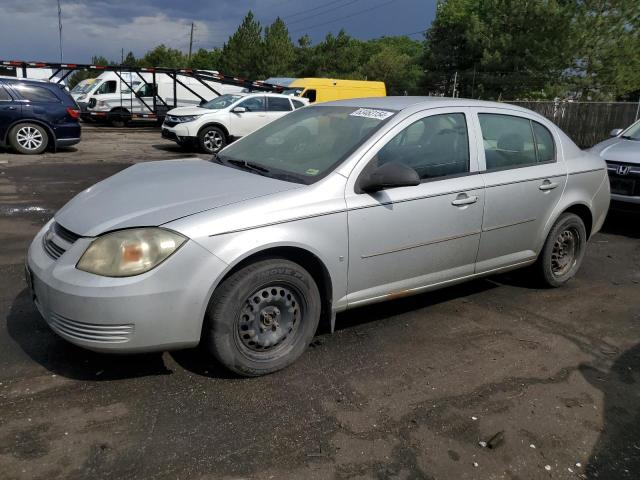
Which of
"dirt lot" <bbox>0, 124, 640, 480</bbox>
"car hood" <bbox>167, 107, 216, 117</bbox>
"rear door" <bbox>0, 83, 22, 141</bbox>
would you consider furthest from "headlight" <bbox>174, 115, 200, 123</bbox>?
"dirt lot" <bbox>0, 124, 640, 480</bbox>

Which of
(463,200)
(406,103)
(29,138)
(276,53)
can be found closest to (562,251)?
(463,200)

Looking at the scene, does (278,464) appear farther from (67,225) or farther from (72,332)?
(67,225)

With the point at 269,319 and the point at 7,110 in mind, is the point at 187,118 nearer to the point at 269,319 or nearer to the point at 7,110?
the point at 7,110

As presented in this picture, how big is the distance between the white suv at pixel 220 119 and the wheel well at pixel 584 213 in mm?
10455

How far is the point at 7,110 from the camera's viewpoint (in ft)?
39.9

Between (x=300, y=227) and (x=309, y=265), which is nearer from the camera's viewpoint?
(x=300, y=227)

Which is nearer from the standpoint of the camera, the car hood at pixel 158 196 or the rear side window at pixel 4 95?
the car hood at pixel 158 196

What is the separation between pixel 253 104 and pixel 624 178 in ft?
34.7

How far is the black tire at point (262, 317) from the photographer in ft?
10.1

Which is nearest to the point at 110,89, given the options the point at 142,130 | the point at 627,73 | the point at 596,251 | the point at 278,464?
the point at 142,130

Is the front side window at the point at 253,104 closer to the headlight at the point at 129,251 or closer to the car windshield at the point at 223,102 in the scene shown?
the car windshield at the point at 223,102

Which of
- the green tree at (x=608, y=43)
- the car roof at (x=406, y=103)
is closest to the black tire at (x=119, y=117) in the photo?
the car roof at (x=406, y=103)

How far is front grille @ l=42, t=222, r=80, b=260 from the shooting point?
3086 millimetres

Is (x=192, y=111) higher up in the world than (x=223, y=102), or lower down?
lower down
